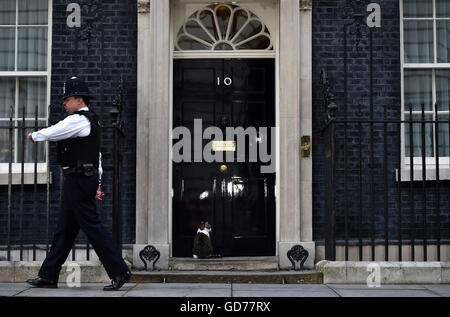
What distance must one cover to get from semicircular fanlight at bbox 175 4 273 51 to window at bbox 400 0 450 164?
1805 mm

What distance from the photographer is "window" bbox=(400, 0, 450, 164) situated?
31.2ft

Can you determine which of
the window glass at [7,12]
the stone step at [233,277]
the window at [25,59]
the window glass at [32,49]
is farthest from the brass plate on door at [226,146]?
the window glass at [7,12]

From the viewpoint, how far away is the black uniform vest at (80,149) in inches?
276

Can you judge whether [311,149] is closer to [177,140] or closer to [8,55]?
[177,140]

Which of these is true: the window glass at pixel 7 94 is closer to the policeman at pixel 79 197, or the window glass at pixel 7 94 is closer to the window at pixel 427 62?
the policeman at pixel 79 197

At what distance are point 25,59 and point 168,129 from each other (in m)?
2.13

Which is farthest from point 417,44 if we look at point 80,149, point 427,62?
point 80,149

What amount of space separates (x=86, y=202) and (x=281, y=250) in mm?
2900

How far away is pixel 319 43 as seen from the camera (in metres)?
9.36

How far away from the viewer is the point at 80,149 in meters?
7.04

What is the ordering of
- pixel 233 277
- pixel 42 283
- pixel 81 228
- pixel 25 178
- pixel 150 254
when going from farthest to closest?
pixel 25 178, pixel 150 254, pixel 233 277, pixel 42 283, pixel 81 228

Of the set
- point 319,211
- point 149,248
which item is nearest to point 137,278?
point 149,248

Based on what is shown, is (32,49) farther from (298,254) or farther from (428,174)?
(428,174)

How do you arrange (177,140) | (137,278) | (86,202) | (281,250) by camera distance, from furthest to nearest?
(177,140) < (281,250) < (137,278) < (86,202)
